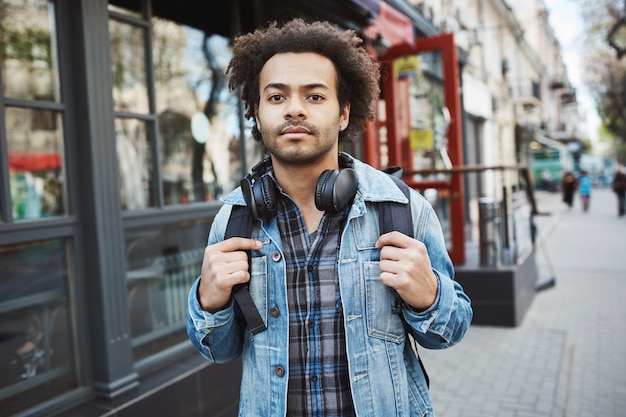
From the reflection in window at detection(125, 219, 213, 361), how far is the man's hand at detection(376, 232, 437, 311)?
2.44 metres

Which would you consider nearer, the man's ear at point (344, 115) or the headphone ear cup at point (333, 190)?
the headphone ear cup at point (333, 190)

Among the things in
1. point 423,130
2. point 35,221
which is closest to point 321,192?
point 35,221

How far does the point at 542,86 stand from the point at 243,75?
41240 mm

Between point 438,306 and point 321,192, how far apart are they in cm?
47

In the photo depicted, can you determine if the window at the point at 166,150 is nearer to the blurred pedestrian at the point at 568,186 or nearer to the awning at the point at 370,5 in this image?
the awning at the point at 370,5

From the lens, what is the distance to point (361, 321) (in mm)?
1516

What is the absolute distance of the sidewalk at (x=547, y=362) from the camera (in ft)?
12.9

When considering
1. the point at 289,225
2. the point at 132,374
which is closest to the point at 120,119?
the point at 132,374

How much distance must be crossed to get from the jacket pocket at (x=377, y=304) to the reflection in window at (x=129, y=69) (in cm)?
271

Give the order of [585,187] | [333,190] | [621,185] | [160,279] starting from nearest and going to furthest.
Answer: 1. [333,190]
2. [160,279]
3. [621,185]
4. [585,187]

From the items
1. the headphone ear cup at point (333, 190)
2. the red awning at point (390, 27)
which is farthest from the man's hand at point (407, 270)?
the red awning at point (390, 27)

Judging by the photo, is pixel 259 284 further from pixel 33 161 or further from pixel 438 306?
pixel 33 161

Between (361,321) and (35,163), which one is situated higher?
(35,163)

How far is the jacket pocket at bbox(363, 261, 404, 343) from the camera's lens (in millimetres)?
1522
